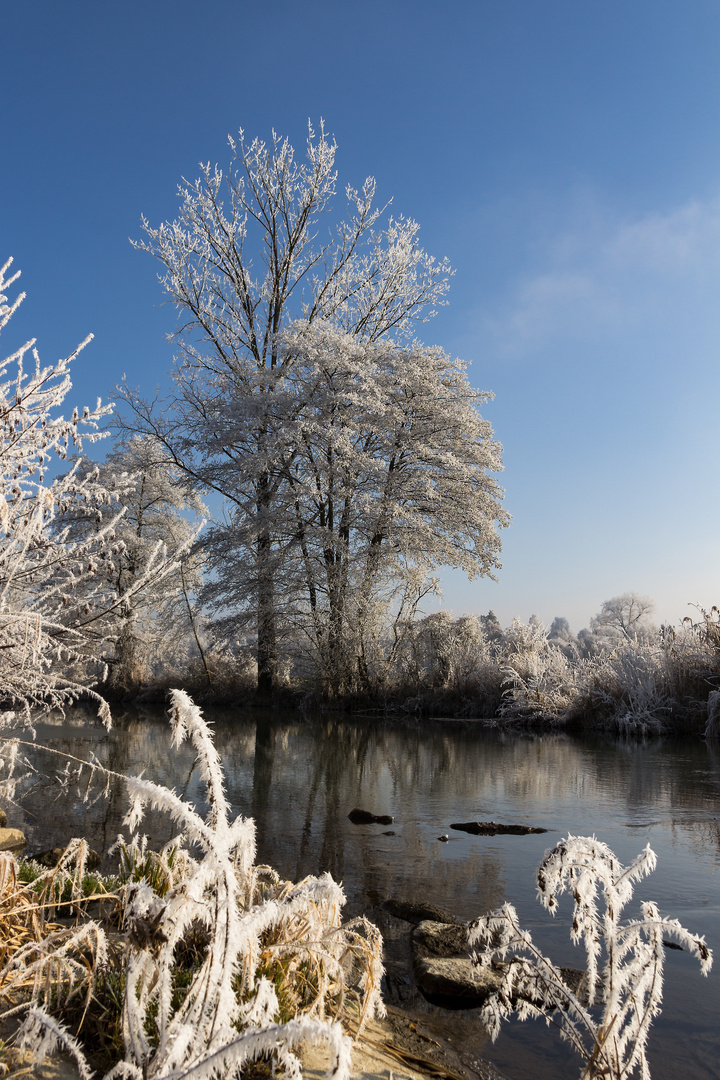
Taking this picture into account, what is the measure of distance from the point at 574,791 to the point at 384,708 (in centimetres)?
999

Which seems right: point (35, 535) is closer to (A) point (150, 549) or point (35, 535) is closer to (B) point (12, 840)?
(B) point (12, 840)

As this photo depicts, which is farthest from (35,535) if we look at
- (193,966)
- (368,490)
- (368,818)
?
(368,490)

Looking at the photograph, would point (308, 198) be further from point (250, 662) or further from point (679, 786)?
point (679, 786)

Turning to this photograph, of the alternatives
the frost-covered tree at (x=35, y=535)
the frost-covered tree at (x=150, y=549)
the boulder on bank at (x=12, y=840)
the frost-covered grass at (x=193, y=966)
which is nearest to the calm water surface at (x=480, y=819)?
the boulder on bank at (x=12, y=840)

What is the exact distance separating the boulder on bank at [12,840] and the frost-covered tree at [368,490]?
1246 centimetres

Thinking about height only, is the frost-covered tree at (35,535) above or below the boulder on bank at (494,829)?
above

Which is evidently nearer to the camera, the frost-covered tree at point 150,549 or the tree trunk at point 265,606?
the tree trunk at point 265,606

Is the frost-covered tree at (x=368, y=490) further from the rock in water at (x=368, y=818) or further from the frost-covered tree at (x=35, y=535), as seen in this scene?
the frost-covered tree at (x=35, y=535)

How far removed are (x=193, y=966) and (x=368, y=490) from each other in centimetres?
1622

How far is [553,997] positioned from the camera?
224 cm

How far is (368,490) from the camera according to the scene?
18.1 metres

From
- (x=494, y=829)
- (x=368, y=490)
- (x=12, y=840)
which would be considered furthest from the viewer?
(x=368, y=490)

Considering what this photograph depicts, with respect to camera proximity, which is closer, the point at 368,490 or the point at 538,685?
the point at 538,685

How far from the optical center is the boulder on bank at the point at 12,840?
4422 mm
